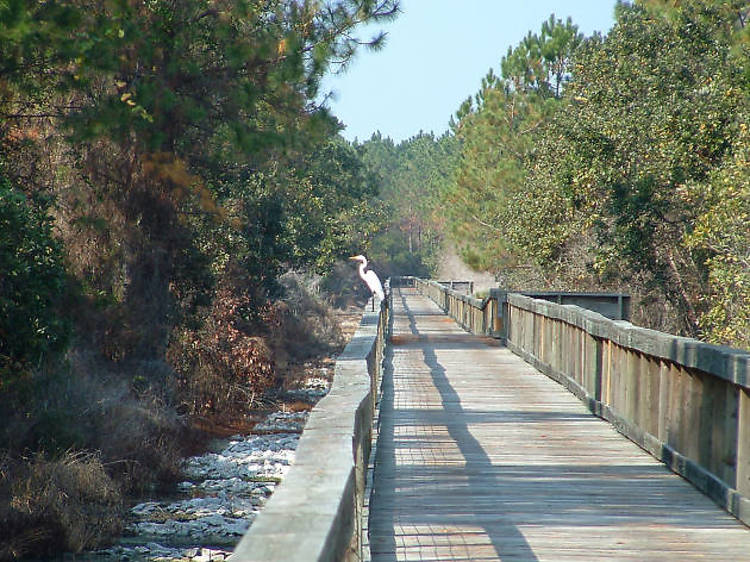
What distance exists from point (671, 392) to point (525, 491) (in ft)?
4.63

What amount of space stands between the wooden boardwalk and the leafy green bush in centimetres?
484

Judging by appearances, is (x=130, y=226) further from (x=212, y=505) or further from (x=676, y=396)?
(x=676, y=396)

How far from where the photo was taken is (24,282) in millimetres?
12992

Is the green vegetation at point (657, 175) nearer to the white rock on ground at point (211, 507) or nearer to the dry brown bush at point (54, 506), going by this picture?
the white rock on ground at point (211, 507)

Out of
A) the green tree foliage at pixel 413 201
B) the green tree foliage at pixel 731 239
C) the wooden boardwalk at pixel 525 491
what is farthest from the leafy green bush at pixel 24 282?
the green tree foliage at pixel 413 201

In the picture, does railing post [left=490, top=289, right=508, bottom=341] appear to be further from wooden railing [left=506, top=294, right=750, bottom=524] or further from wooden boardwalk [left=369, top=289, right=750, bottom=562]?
wooden railing [left=506, top=294, right=750, bottom=524]

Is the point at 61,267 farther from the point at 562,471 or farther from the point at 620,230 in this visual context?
the point at 620,230

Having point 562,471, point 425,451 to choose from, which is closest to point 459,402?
point 425,451

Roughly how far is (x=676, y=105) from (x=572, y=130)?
2.81 metres

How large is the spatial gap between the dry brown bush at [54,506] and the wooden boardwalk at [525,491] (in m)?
4.44

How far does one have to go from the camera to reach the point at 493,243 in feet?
164

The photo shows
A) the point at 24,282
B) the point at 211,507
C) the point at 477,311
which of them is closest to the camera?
the point at 24,282

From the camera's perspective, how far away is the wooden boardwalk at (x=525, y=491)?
19.4 ft

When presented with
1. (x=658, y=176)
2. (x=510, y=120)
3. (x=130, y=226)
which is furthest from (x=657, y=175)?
(x=510, y=120)
